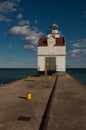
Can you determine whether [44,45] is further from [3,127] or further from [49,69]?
[3,127]

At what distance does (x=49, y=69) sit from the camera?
52.2 metres

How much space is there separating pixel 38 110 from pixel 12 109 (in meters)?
1.60

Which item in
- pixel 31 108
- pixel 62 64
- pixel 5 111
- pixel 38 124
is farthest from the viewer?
pixel 62 64

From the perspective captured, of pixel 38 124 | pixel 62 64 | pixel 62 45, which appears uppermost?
pixel 62 45

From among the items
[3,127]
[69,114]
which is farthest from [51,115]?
[3,127]

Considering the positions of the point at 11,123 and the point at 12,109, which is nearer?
the point at 11,123

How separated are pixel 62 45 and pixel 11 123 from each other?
45.2 m

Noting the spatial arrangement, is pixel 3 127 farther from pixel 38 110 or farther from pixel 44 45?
pixel 44 45

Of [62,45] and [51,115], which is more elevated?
[62,45]

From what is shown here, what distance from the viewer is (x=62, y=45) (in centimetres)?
5322

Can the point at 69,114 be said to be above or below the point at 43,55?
Result: below

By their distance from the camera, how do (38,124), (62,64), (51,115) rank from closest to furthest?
(38,124) → (51,115) → (62,64)

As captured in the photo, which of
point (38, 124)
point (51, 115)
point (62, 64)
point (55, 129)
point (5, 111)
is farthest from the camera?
point (62, 64)

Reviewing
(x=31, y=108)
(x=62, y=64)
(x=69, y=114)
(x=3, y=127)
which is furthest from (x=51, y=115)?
(x=62, y=64)
